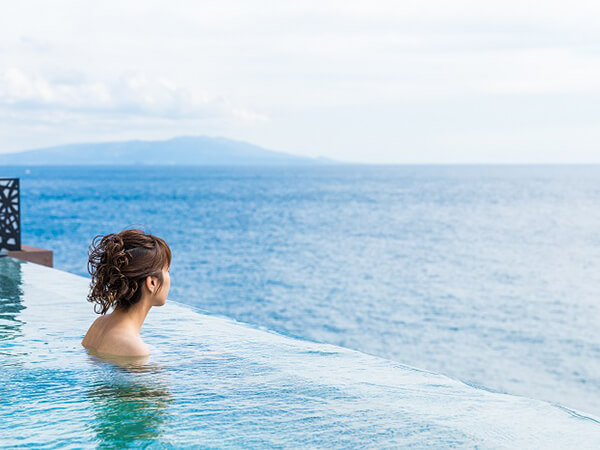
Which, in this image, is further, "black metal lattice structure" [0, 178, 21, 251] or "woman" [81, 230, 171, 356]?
"black metal lattice structure" [0, 178, 21, 251]

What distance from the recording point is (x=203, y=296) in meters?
37.6

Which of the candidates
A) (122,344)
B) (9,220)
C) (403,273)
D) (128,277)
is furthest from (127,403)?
(403,273)

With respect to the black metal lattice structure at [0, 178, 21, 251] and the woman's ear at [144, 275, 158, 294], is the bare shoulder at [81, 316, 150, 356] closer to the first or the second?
the woman's ear at [144, 275, 158, 294]

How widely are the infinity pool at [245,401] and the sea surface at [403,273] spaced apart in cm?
99

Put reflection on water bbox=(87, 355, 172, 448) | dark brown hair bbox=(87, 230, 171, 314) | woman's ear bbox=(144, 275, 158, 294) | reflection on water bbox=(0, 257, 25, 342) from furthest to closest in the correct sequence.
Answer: reflection on water bbox=(0, 257, 25, 342), woman's ear bbox=(144, 275, 158, 294), dark brown hair bbox=(87, 230, 171, 314), reflection on water bbox=(87, 355, 172, 448)

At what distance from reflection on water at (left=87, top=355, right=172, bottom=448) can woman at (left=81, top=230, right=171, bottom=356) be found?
194 millimetres

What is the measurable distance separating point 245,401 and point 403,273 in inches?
1591

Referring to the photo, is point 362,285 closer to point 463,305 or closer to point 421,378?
point 463,305

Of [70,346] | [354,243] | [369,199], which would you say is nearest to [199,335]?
[70,346]

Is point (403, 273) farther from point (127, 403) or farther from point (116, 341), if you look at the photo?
point (127, 403)

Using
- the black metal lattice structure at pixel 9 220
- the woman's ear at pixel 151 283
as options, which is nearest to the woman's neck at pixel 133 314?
the woman's ear at pixel 151 283

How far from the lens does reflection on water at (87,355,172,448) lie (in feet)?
14.5

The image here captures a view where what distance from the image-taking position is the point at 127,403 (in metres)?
5.00

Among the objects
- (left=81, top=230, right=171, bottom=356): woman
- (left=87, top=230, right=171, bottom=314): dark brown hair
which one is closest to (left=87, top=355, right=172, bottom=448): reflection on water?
(left=81, top=230, right=171, bottom=356): woman
